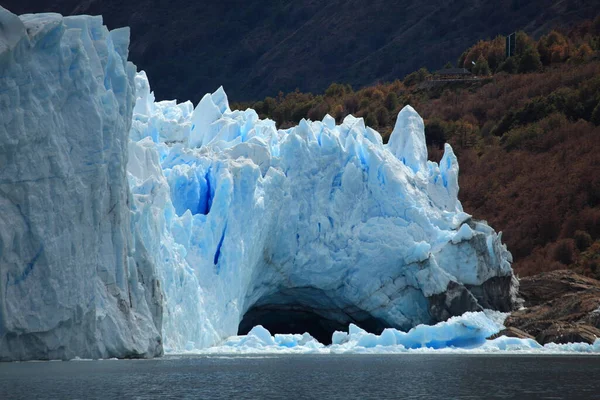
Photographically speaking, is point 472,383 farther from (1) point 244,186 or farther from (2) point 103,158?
(1) point 244,186

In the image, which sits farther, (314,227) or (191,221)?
(314,227)

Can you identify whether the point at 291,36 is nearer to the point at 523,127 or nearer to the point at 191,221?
the point at 523,127

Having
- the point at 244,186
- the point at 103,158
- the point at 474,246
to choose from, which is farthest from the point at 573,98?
the point at 103,158

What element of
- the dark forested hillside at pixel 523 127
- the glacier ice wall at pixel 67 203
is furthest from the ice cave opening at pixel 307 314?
the dark forested hillside at pixel 523 127

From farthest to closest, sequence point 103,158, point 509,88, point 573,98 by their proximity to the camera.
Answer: point 509,88 < point 573,98 < point 103,158

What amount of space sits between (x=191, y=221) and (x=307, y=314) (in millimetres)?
8824

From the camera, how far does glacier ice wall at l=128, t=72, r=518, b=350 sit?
31641mm

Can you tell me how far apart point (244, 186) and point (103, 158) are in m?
7.60

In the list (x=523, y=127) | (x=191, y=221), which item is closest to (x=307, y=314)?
(x=191, y=221)

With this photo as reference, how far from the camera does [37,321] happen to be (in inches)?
890

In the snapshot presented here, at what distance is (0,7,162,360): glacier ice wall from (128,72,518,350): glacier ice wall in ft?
13.5

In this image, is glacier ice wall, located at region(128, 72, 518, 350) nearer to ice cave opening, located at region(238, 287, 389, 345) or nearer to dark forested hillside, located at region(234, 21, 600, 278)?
ice cave opening, located at region(238, 287, 389, 345)

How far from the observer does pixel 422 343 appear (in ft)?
107

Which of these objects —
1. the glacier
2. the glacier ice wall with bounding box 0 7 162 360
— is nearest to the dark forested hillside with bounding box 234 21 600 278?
the glacier
